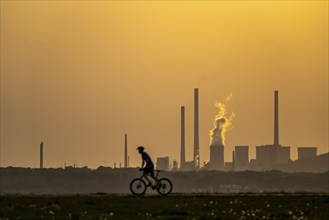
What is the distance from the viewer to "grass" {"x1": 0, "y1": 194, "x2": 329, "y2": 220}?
41.7 meters

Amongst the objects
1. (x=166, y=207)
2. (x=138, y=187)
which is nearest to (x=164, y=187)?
(x=138, y=187)

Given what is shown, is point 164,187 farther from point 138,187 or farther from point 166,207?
point 166,207

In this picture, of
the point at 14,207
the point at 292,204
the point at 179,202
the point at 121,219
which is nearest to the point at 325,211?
the point at 292,204

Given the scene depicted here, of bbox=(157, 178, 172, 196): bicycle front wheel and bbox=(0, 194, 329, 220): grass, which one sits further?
bbox=(157, 178, 172, 196): bicycle front wheel

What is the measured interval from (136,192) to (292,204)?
9.11 meters

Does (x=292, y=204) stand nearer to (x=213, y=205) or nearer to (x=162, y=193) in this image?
(x=213, y=205)

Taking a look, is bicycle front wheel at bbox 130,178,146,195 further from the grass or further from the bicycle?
the grass

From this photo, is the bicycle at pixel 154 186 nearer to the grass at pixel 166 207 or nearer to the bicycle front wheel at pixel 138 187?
the bicycle front wheel at pixel 138 187

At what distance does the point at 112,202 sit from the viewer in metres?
47.4

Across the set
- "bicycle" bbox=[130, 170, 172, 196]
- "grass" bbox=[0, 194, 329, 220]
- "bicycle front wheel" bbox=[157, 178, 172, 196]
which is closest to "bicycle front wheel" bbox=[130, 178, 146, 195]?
"bicycle" bbox=[130, 170, 172, 196]

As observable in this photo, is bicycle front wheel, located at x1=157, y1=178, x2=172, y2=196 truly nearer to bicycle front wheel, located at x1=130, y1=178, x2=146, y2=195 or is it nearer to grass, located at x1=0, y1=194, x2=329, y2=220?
bicycle front wheel, located at x1=130, y1=178, x2=146, y2=195

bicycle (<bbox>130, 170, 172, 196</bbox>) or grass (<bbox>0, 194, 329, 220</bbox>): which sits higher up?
bicycle (<bbox>130, 170, 172, 196</bbox>)

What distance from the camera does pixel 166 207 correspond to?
45188 millimetres

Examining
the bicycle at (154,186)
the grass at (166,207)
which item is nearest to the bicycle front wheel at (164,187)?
the bicycle at (154,186)
